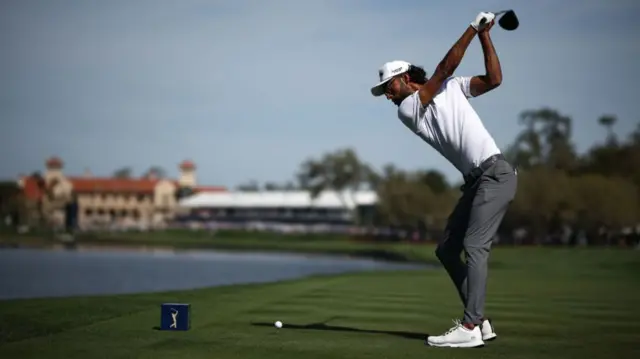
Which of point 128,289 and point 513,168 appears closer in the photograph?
point 513,168

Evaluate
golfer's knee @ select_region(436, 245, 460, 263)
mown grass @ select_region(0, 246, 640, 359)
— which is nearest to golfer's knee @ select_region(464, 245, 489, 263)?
golfer's knee @ select_region(436, 245, 460, 263)

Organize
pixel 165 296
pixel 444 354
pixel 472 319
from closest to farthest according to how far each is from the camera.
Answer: pixel 444 354 < pixel 472 319 < pixel 165 296

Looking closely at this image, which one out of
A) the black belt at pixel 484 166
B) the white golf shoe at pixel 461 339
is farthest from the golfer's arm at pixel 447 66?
the white golf shoe at pixel 461 339

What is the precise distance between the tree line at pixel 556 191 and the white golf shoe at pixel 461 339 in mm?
42471

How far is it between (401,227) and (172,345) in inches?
4905

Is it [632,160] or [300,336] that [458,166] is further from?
[632,160]

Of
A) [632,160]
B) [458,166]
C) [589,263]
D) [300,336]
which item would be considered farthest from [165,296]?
[632,160]

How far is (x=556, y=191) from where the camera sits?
270ft

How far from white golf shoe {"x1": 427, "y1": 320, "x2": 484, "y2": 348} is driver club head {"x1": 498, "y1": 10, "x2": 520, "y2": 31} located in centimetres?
280

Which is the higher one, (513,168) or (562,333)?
(513,168)

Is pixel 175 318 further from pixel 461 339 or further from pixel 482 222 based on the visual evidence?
pixel 482 222

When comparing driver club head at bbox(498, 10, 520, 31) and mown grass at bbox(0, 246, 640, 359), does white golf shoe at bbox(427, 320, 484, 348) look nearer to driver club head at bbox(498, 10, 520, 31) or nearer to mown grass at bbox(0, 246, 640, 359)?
mown grass at bbox(0, 246, 640, 359)

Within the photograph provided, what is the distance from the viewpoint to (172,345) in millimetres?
8609

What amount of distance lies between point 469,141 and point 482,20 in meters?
1.08
